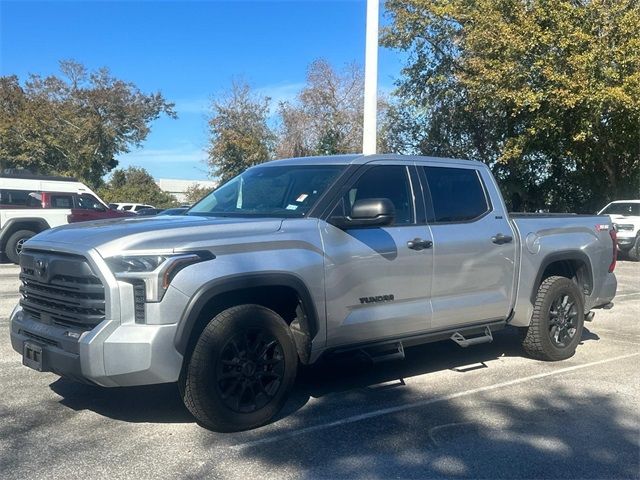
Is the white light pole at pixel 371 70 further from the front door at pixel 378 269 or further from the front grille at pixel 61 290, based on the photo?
the front grille at pixel 61 290

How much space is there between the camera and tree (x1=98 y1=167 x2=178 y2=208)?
4725cm

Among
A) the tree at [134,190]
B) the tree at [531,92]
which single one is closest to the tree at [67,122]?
the tree at [134,190]

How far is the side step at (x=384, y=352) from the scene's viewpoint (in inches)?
200

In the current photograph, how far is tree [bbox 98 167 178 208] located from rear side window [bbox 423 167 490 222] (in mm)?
41078

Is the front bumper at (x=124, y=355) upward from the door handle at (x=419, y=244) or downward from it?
downward

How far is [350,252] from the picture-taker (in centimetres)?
488

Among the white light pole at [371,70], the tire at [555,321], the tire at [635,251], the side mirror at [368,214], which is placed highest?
the white light pole at [371,70]

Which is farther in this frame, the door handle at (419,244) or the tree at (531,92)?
the tree at (531,92)

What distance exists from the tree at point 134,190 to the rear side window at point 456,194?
41.1 metres

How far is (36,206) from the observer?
53.5 feet

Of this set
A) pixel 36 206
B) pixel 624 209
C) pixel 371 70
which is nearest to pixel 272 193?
pixel 371 70

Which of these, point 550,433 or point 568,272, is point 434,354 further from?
point 550,433

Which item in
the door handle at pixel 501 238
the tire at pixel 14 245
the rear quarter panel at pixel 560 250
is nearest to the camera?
the door handle at pixel 501 238

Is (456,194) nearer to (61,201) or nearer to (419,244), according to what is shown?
(419,244)
